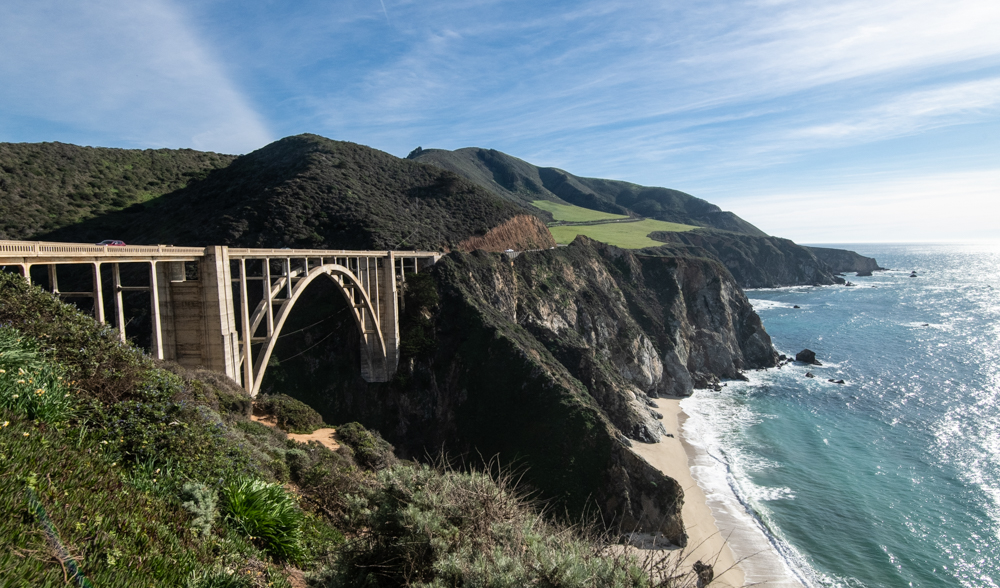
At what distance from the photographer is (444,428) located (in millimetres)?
34531

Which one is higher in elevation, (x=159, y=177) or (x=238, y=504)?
(x=159, y=177)

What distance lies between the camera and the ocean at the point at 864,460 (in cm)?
2411

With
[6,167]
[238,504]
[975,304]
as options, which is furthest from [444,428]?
[975,304]

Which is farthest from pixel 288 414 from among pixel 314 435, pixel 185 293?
pixel 185 293

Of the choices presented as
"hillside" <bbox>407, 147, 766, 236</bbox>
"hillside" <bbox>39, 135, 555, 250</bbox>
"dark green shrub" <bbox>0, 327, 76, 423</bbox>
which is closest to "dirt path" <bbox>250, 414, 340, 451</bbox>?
"dark green shrub" <bbox>0, 327, 76, 423</bbox>

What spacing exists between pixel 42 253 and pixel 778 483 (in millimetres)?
37024

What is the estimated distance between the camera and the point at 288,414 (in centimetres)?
1973

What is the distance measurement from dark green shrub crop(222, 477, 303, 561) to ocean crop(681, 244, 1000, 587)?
14047 mm

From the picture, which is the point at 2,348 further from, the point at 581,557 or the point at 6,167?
the point at 6,167

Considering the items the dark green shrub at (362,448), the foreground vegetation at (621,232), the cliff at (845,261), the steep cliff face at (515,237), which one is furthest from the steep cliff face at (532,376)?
the cliff at (845,261)

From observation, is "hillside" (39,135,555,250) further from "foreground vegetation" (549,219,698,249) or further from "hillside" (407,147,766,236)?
"hillside" (407,147,766,236)

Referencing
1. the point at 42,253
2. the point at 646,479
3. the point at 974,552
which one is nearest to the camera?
the point at 42,253

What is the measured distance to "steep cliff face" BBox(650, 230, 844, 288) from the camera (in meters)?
122

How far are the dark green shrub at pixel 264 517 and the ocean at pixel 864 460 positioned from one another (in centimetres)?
1405
